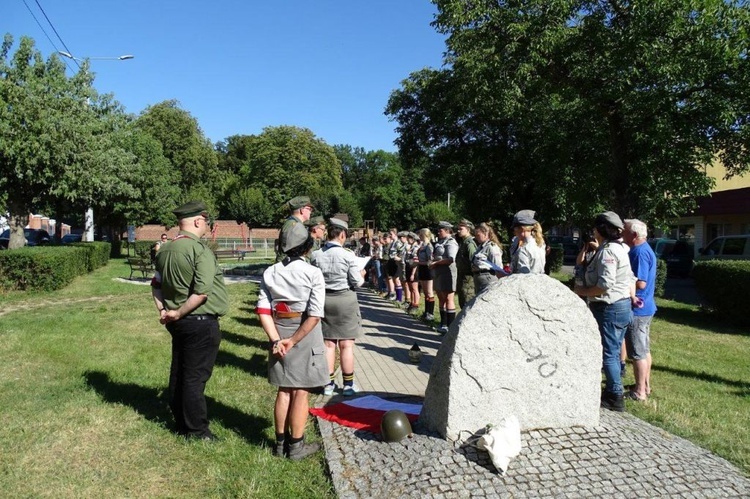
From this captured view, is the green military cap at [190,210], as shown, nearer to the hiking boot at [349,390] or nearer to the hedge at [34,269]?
the hiking boot at [349,390]

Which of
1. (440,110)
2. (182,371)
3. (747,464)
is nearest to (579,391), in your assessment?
(747,464)

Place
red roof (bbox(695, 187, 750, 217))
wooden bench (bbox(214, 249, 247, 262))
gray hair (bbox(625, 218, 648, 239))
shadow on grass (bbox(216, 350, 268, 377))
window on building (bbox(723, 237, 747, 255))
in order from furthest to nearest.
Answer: wooden bench (bbox(214, 249, 247, 262))
red roof (bbox(695, 187, 750, 217))
window on building (bbox(723, 237, 747, 255))
shadow on grass (bbox(216, 350, 268, 377))
gray hair (bbox(625, 218, 648, 239))

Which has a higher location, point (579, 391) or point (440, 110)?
point (440, 110)

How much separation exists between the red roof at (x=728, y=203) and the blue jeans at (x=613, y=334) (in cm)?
2794

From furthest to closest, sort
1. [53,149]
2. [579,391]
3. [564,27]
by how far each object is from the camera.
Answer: [53,149] < [564,27] < [579,391]

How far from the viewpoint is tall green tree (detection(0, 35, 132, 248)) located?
17719 mm

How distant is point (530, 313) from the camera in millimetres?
4551

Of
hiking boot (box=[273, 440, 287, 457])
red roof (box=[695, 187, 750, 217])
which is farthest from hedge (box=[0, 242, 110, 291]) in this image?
red roof (box=[695, 187, 750, 217])

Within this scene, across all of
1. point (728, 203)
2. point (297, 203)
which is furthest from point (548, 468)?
point (728, 203)

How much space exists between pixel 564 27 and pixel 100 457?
45.1 ft

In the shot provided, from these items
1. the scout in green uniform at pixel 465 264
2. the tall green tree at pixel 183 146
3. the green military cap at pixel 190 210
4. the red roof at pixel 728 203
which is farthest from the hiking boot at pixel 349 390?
the tall green tree at pixel 183 146

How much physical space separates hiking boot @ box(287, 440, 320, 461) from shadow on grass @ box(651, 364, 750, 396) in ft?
17.2

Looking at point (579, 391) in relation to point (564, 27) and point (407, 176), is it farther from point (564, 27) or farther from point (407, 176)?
point (407, 176)

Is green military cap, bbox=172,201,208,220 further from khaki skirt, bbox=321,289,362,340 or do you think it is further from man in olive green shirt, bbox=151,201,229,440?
khaki skirt, bbox=321,289,362,340
